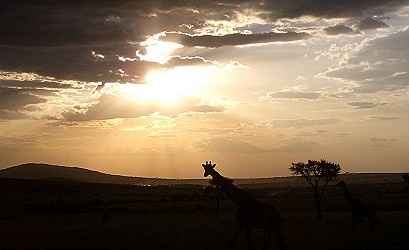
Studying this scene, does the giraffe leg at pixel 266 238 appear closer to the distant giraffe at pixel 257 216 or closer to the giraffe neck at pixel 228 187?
the distant giraffe at pixel 257 216

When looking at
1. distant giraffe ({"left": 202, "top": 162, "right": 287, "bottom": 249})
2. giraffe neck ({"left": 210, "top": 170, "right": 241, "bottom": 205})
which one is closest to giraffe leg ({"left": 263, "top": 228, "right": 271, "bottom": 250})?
distant giraffe ({"left": 202, "top": 162, "right": 287, "bottom": 249})

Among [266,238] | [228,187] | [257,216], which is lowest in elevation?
[266,238]

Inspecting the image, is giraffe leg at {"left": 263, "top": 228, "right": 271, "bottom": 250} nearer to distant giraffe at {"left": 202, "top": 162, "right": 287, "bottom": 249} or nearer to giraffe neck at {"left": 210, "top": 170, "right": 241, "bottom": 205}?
distant giraffe at {"left": 202, "top": 162, "right": 287, "bottom": 249}

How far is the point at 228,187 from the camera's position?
21406 mm

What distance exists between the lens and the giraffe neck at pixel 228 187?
2097 cm

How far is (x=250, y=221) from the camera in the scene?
20500 mm

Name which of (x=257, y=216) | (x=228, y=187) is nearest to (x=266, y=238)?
(x=257, y=216)

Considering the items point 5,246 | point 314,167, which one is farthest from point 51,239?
point 314,167

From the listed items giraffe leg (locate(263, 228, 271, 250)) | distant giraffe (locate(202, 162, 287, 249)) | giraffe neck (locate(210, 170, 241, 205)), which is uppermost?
giraffe neck (locate(210, 170, 241, 205))

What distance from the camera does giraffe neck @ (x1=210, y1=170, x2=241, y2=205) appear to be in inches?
826

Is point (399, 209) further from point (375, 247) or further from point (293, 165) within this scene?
point (375, 247)

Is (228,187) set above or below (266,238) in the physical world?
above

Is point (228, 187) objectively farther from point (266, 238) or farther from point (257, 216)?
point (266, 238)

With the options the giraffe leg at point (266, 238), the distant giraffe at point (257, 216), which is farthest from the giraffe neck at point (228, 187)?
the giraffe leg at point (266, 238)
